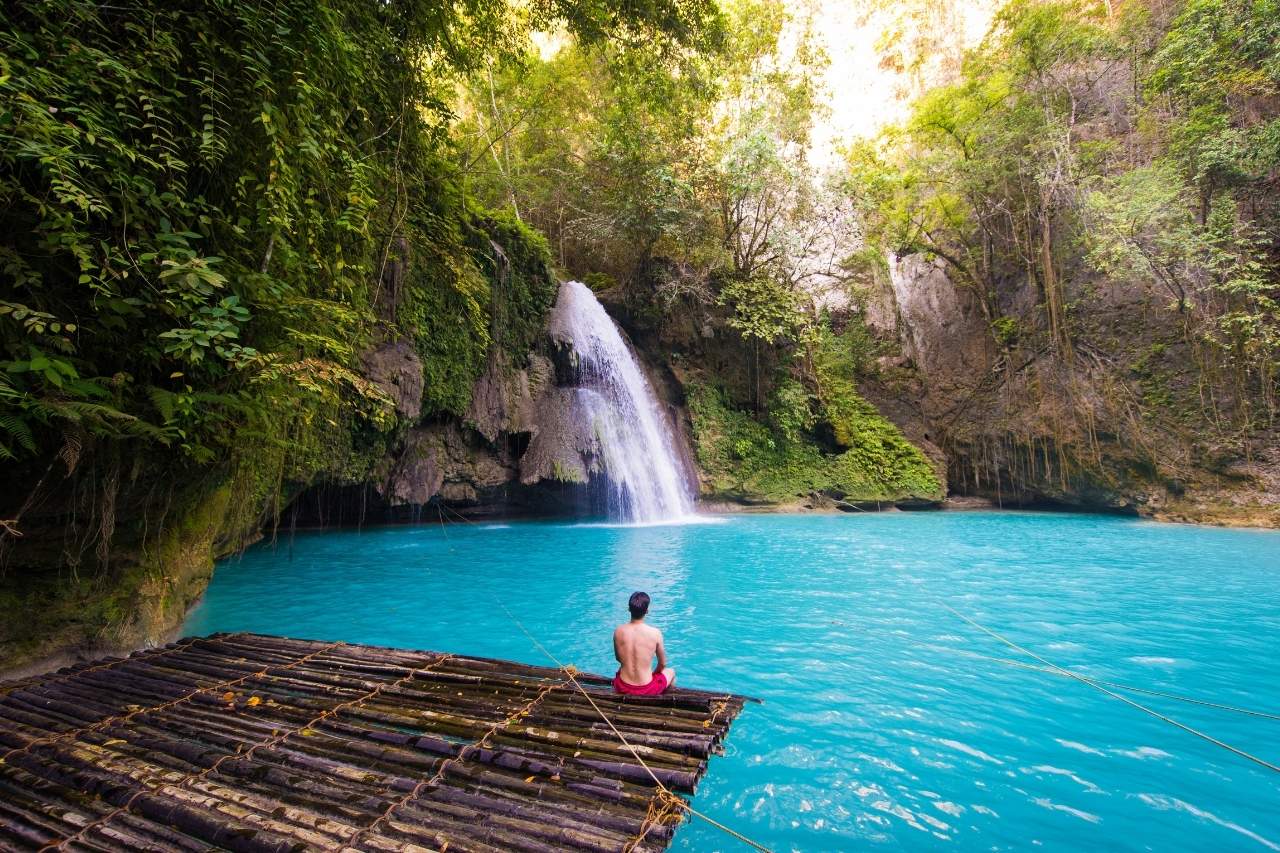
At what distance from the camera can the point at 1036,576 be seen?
7465mm

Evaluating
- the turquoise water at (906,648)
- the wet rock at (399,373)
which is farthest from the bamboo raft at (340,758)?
the wet rock at (399,373)

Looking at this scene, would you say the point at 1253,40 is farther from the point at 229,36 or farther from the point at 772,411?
the point at 229,36

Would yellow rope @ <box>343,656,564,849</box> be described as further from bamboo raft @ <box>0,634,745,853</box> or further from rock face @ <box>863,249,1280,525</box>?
rock face @ <box>863,249,1280,525</box>

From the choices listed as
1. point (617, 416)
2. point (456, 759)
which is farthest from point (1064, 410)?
point (456, 759)

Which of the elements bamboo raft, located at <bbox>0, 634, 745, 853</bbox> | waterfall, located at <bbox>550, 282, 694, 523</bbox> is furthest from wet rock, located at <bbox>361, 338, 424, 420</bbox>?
bamboo raft, located at <bbox>0, 634, 745, 853</bbox>

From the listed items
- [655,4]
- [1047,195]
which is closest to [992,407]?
[1047,195]

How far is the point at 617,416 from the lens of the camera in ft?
44.6

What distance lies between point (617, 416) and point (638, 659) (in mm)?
10475

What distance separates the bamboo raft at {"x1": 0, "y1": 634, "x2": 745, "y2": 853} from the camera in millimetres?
1894

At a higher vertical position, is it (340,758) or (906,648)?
(340,758)

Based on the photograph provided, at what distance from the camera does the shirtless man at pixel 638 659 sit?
3213mm

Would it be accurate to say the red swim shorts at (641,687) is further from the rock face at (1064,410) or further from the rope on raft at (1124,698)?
the rock face at (1064,410)

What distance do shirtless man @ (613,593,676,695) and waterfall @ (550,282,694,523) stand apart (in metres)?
9.49

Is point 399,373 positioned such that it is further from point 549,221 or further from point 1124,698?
point 549,221
